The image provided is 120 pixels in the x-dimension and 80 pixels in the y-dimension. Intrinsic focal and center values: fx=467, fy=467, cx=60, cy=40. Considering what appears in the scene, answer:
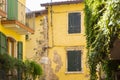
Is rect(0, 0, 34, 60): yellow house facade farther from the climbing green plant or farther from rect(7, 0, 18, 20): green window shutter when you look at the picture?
the climbing green plant

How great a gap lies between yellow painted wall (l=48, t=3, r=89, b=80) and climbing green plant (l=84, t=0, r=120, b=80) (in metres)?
13.5

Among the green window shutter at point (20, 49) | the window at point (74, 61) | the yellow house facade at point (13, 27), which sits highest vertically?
the yellow house facade at point (13, 27)

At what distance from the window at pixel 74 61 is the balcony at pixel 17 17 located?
6.71 meters

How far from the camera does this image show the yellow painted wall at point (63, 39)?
109 feet

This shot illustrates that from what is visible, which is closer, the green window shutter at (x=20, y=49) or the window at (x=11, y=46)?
the window at (x=11, y=46)

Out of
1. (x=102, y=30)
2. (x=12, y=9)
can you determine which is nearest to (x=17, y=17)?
(x=12, y=9)

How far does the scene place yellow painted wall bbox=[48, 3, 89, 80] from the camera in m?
33.2

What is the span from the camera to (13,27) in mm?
23922

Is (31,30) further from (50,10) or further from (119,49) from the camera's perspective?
(119,49)

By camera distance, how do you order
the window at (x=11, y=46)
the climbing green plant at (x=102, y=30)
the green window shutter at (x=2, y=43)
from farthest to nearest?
the window at (x=11, y=46) < the green window shutter at (x=2, y=43) < the climbing green plant at (x=102, y=30)

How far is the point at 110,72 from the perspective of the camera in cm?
1853

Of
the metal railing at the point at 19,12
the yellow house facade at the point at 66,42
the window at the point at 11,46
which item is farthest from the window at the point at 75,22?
the window at the point at 11,46

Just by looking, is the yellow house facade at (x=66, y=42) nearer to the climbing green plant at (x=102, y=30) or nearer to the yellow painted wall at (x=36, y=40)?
the yellow painted wall at (x=36, y=40)

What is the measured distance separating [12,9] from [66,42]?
10.4 m
